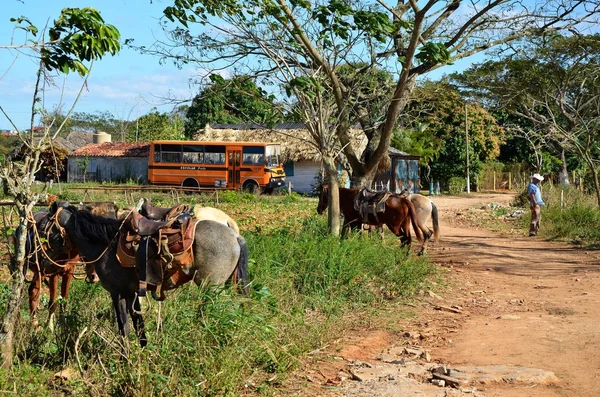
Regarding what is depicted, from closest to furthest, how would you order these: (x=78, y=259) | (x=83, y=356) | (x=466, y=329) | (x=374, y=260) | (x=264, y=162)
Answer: (x=83, y=356), (x=78, y=259), (x=466, y=329), (x=374, y=260), (x=264, y=162)

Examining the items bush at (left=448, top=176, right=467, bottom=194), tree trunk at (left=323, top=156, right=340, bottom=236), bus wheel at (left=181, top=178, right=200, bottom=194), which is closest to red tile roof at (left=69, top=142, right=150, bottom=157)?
bus wheel at (left=181, top=178, right=200, bottom=194)

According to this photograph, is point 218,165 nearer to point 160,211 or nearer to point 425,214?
point 425,214

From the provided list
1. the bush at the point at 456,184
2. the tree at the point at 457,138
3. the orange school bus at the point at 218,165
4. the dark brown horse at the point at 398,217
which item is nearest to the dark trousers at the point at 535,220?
the dark brown horse at the point at 398,217

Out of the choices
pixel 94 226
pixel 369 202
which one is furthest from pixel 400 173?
pixel 94 226

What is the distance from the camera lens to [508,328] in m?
8.39

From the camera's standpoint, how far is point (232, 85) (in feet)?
40.4

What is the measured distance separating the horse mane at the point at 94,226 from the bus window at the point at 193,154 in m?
27.1

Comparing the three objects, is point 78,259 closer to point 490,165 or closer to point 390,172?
point 390,172

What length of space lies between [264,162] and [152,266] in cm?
2630

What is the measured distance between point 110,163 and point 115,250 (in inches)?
1367

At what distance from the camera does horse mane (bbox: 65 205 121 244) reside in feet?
22.0

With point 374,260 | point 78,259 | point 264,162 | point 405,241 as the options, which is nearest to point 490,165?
point 264,162

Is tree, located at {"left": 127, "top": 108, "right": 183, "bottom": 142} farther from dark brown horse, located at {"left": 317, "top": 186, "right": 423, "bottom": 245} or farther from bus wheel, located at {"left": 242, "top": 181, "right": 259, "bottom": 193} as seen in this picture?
dark brown horse, located at {"left": 317, "top": 186, "right": 423, "bottom": 245}

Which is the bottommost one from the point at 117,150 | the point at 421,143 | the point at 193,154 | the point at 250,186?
the point at 250,186
